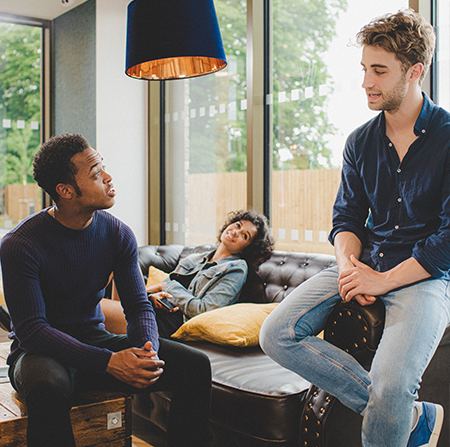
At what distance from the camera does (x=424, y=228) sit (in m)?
1.66

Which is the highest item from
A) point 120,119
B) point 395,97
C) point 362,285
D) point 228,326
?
point 120,119

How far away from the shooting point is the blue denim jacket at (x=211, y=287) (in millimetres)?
2422

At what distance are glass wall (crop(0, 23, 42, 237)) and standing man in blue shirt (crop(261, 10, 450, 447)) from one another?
3.62m

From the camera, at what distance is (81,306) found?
65.3 inches

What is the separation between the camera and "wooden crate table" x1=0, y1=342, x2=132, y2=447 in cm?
138

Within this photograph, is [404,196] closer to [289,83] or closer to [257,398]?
[257,398]

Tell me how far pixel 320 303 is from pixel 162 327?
3.17 feet

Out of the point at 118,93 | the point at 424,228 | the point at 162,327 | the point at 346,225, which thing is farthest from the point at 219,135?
the point at 424,228

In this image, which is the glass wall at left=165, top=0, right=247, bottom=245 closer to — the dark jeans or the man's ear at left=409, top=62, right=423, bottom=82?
the man's ear at left=409, top=62, right=423, bottom=82

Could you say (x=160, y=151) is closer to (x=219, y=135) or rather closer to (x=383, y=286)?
(x=219, y=135)

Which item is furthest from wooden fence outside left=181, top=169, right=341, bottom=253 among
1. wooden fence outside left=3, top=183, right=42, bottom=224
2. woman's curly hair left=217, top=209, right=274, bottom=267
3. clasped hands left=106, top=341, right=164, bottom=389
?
wooden fence outside left=3, top=183, right=42, bottom=224

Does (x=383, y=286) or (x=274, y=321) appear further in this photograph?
(x=274, y=321)

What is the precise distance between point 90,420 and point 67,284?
434mm

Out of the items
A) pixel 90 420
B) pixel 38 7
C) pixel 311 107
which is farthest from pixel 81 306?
pixel 38 7
